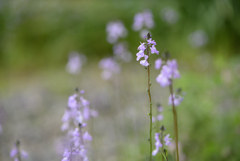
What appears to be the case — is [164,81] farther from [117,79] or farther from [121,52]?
[117,79]

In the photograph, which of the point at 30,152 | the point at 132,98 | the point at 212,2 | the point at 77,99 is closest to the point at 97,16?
the point at 212,2

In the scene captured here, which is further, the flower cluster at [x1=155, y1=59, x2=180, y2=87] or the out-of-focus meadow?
the out-of-focus meadow

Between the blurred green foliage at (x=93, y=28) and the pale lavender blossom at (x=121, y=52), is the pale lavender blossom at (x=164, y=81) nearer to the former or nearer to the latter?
the pale lavender blossom at (x=121, y=52)

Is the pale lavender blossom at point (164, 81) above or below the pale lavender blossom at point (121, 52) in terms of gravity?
below

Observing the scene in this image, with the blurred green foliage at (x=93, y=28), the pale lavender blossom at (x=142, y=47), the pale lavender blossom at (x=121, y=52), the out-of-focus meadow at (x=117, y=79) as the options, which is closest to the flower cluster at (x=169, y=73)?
the pale lavender blossom at (x=142, y=47)

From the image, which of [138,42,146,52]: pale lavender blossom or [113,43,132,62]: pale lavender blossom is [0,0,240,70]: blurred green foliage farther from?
[138,42,146,52]: pale lavender blossom

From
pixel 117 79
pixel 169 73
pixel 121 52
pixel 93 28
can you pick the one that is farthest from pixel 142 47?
pixel 93 28

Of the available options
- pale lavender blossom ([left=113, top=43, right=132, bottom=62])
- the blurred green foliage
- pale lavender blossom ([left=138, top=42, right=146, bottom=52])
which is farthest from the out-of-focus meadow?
pale lavender blossom ([left=138, top=42, right=146, bottom=52])
